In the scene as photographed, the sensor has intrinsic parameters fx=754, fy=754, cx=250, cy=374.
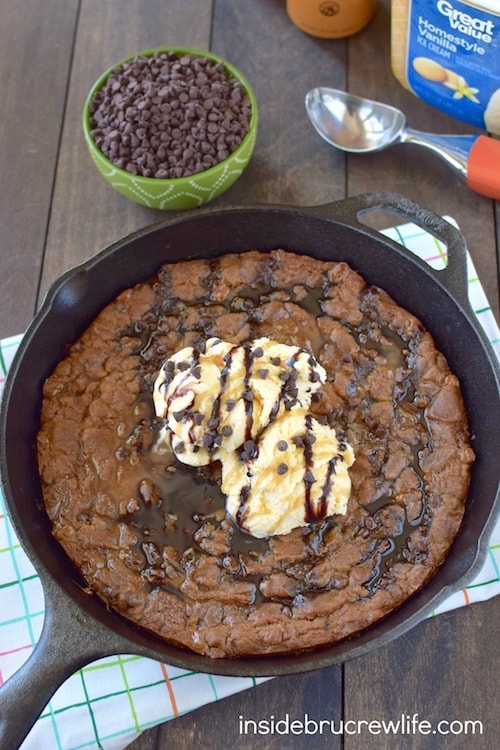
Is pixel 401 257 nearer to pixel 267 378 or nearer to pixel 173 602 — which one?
pixel 267 378

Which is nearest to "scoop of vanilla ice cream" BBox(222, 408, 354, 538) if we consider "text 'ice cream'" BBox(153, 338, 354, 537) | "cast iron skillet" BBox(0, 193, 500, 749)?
"text 'ice cream'" BBox(153, 338, 354, 537)

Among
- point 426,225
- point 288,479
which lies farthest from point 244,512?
point 426,225

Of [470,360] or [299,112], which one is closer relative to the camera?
[470,360]

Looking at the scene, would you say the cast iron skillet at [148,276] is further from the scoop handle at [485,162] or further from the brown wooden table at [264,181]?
the scoop handle at [485,162]

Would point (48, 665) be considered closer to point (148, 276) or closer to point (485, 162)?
point (148, 276)

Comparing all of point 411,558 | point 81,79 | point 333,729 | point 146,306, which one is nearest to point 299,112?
point 81,79

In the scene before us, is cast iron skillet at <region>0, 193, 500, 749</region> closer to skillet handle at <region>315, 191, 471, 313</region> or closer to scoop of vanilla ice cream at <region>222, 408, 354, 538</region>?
skillet handle at <region>315, 191, 471, 313</region>
